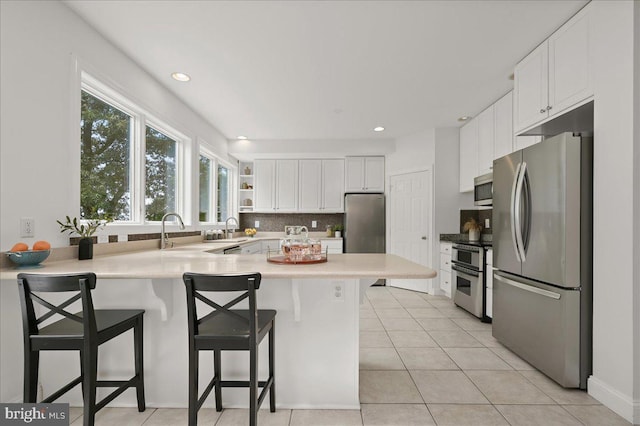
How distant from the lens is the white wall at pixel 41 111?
73.0 inches

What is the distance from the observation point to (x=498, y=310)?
9.75 feet

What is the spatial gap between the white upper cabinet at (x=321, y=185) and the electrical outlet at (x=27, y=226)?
4314mm

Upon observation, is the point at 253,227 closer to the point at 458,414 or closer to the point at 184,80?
the point at 184,80

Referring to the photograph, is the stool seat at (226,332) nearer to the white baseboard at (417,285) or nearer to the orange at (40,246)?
the orange at (40,246)

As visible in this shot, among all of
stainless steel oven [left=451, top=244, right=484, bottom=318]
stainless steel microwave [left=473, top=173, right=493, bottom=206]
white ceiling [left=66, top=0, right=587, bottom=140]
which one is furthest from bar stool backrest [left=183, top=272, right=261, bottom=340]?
stainless steel microwave [left=473, top=173, right=493, bottom=206]

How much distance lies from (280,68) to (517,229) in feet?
8.32

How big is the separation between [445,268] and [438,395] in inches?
114

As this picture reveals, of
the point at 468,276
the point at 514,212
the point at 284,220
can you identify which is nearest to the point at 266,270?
the point at 514,212

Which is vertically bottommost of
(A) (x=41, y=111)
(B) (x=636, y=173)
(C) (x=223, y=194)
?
(B) (x=636, y=173)

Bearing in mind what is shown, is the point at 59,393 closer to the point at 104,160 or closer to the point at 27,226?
the point at 27,226

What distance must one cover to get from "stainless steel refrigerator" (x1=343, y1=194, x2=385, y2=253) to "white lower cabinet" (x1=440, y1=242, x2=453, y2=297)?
1.15 metres

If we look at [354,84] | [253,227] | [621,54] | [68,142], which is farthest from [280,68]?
[253,227]

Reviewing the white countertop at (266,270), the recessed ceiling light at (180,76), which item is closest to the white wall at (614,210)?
the white countertop at (266,270)

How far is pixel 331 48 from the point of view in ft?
8.87
